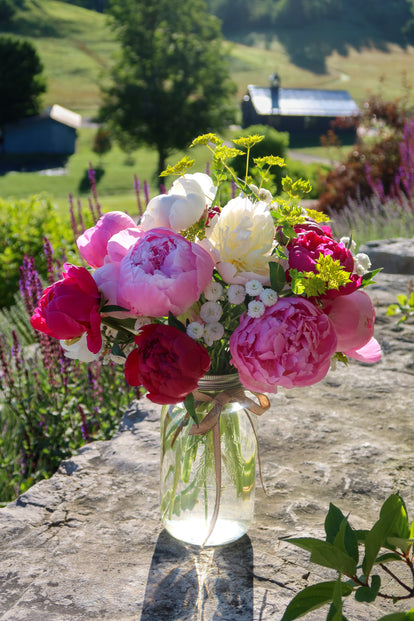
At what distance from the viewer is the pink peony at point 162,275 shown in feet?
3.98

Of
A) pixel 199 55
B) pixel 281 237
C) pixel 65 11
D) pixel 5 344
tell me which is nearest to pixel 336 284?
pixel 281 237

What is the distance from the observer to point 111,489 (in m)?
1.92

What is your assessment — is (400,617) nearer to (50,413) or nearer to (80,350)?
(80,350)

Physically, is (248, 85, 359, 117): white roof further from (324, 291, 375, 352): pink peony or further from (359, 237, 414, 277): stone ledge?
(324, 291, 375, 352): pink peony

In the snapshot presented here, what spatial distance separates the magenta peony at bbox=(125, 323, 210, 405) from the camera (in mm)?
1223

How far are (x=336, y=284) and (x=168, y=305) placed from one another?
1.13ft

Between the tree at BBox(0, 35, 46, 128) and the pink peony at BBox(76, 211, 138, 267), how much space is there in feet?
141

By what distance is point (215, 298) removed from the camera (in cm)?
132

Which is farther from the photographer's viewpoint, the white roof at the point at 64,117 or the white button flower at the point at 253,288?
the white roof at the point at 64,117

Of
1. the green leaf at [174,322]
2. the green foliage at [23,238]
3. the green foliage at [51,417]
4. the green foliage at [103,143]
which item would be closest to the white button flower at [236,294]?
the green leaf at [174,322]

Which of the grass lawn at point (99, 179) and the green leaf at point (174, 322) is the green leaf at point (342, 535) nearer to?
the green leaf at point (174, 322)

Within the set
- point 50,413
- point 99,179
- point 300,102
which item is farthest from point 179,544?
point 300,102

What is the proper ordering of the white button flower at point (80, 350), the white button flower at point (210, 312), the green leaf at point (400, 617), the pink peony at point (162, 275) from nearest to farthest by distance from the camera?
the green leaf at point (400, 617)
the pink peony at point (162, 275)
the white button flower at point (210, 312)
the white button flower at point (80, 350)

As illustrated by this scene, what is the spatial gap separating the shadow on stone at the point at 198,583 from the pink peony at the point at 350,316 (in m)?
0.66
